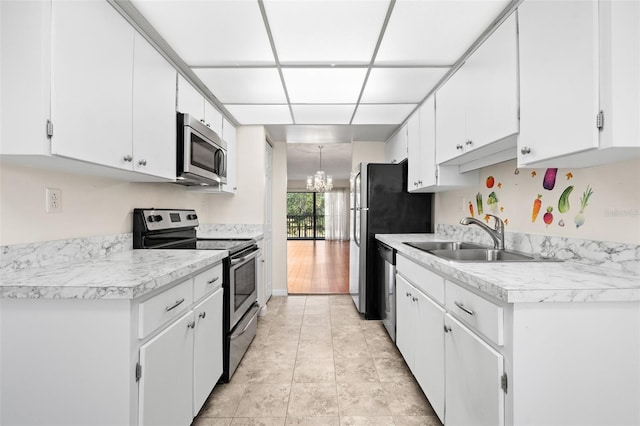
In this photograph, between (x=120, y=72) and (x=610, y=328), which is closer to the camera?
(x=610, y=328)

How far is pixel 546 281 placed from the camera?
1.09 metres

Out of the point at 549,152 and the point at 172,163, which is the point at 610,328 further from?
the point at 172,163

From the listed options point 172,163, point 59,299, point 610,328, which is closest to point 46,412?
point 59,299

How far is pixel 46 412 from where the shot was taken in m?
1.05

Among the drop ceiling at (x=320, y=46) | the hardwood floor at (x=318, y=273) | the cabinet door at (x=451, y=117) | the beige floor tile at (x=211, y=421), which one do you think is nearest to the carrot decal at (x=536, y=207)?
the cabinet door at (x=451, y=117)

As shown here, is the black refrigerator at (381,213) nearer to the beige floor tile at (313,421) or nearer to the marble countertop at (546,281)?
the beige floor tile at (313,421)

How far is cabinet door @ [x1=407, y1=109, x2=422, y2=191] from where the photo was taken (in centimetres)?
282

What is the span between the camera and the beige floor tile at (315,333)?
2.81 meters

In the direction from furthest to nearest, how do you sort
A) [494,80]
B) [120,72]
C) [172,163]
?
[172,163] < [494,80] < [120,72]

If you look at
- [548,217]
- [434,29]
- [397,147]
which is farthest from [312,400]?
[397,147]

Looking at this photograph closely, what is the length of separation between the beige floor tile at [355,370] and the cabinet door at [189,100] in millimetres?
2161

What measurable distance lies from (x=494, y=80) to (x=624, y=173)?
0.71m

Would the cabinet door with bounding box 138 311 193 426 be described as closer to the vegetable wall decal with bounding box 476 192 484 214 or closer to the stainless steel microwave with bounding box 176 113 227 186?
the stainless steel microwave with bounding box 176 113 227 186

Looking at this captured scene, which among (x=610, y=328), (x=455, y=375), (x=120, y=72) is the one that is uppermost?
(x=120, y=72)
